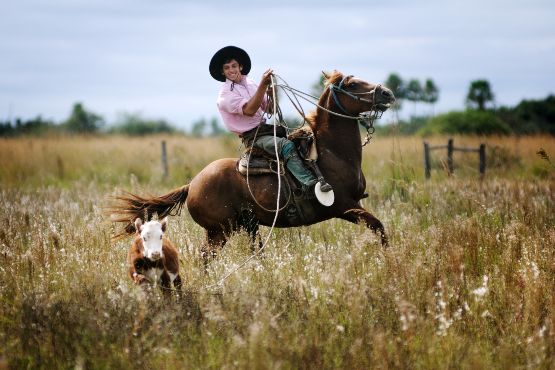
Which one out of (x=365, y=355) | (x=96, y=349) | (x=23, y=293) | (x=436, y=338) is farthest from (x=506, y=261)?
(x=23, y=293)

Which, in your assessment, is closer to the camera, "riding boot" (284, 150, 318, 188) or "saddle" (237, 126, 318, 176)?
"riding boot" (284, 150, 318, 188)

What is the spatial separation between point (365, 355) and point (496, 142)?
775 inches

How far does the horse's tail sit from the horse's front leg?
201cm

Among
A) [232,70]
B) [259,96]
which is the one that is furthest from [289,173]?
[232,70]

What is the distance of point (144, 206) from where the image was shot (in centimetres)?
756

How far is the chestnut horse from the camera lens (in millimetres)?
7098

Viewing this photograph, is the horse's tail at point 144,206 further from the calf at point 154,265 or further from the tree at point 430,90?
the tree at point 430,90

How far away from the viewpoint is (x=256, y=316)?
4.88 meters

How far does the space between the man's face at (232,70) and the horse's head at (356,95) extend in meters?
1.02

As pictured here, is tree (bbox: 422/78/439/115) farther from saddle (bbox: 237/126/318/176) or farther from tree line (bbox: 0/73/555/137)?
saddle (bbox: 237/126/318/176)

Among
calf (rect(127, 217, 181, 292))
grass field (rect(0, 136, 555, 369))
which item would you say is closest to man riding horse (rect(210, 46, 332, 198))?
grass field (rect(0, 136, 555, 369))

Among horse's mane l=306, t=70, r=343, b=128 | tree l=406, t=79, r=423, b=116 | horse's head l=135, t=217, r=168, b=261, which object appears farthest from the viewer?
tree l=406, t=79, r=423, b=116

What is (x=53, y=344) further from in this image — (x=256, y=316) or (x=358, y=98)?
(x=358, y=98)

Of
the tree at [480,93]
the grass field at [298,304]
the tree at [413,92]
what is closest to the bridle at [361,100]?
the grass field at [298,304]
